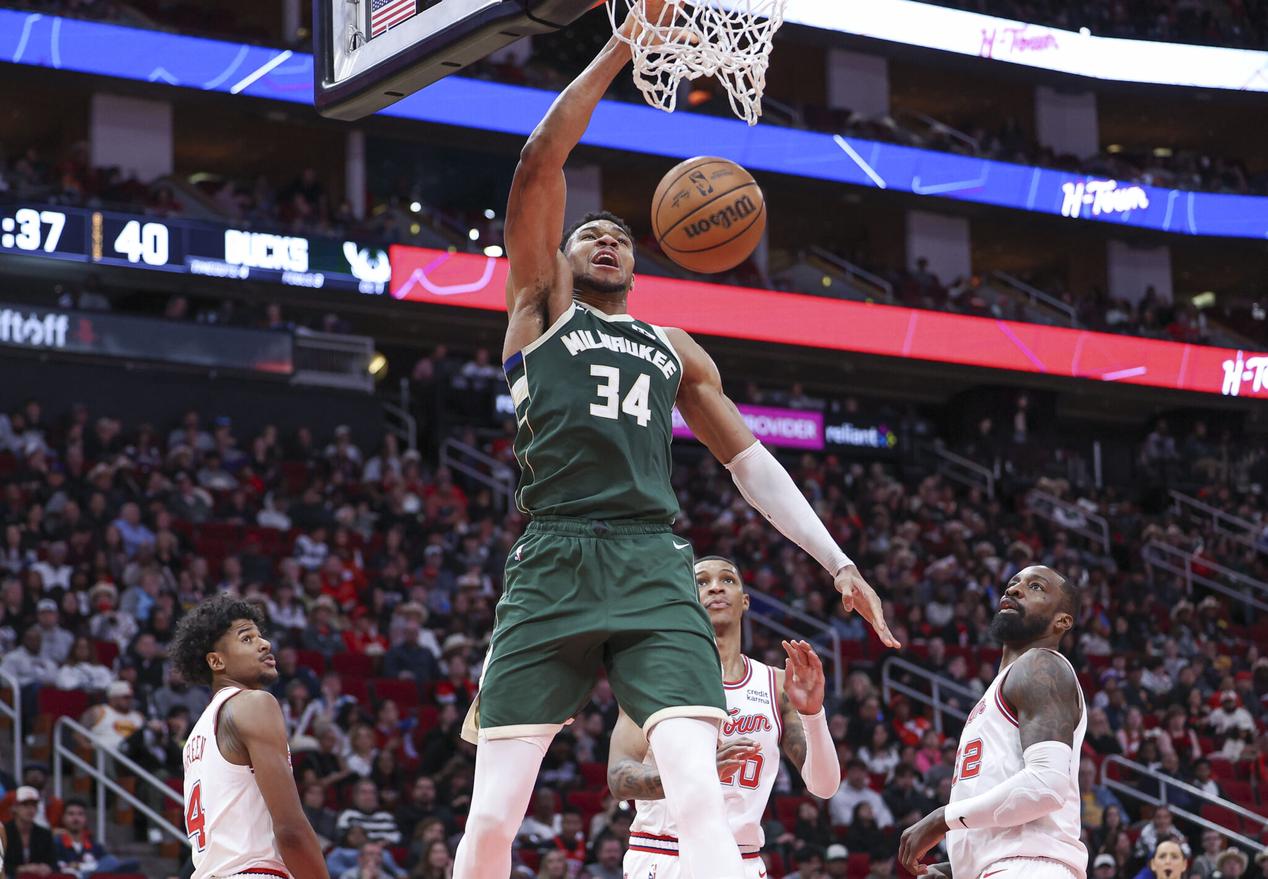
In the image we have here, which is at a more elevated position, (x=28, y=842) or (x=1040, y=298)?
(x=1040, y=298)

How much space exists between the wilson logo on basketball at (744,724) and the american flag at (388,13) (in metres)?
2.76

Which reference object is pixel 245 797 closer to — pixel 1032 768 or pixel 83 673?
pixel 1032 768

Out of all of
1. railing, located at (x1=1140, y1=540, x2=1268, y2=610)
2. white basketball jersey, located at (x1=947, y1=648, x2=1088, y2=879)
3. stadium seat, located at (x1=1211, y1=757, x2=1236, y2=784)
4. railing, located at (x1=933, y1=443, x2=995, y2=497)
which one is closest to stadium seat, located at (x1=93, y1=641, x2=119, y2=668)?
white basketball jersey, located at (x1=947, y1=648, x2=1088, y2=879)

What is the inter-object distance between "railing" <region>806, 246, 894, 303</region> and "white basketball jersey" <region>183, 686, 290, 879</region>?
2154 centimetres

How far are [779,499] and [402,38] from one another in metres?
1.91

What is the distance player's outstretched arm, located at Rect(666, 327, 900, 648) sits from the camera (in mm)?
4590

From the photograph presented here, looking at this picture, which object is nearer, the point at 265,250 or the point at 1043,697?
the point at 1043,697

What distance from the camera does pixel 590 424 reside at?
4242 mm

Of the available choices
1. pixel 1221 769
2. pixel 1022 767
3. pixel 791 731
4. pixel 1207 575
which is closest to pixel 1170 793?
pixel 1221 769

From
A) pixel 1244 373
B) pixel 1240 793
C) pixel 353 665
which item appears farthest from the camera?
pixel 1244 373

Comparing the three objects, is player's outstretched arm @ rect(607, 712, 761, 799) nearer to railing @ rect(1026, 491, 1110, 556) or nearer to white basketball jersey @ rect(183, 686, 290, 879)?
white basketball jersey @ rect(183, 686, 290, 879)

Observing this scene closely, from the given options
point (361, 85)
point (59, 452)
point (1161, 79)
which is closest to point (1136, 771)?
point (59, 452)

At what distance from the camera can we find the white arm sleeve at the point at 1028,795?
17.5 ft

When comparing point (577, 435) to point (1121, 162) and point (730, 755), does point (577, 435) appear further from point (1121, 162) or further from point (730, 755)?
point (1121, 162)
